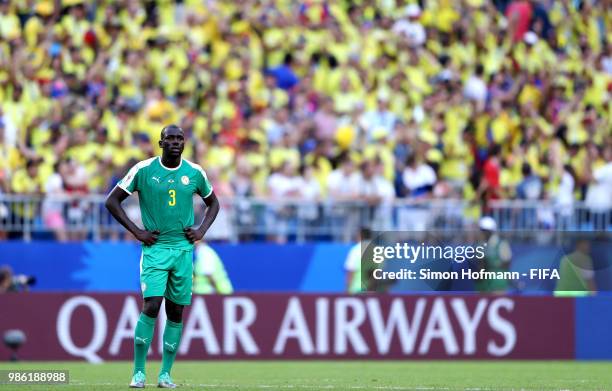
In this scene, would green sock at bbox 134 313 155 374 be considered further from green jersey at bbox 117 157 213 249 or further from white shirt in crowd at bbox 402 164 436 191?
white shirt in crowd at bbox 402 164 436 191

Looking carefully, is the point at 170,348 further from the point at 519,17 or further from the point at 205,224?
the point at 519,17

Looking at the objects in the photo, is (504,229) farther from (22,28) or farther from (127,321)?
(22,28)

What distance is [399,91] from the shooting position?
24.6 meters

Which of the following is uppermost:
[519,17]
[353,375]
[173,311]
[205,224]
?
[519,17]

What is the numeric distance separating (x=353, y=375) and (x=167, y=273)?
13.6ft

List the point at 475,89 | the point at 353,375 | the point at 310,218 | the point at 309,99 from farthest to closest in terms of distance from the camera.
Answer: the point at 475,89, the point at 309,99, the point at 310,218, the point at 353,375

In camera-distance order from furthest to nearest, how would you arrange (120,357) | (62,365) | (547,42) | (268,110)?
(547,42)
(268,110)
(120,357)
(62,365)

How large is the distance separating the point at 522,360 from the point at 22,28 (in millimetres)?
10174

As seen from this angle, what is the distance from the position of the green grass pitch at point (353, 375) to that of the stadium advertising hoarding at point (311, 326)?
563 mm

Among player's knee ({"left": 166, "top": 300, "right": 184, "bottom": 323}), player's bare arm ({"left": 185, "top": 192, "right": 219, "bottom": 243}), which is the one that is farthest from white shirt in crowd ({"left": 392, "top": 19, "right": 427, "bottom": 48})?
player's knee ({"left": 166, "top": 300, "right": 184, "bottom": 323})

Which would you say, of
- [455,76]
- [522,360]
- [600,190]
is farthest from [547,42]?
[522,360]

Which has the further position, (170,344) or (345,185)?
(345,185)

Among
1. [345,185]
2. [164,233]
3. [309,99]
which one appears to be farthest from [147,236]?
[309,99]

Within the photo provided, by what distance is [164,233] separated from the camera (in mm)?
12773
